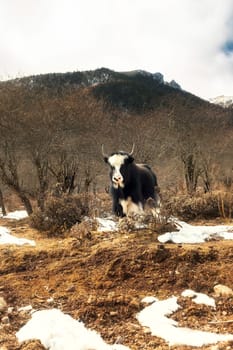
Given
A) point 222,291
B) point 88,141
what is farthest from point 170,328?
point 88,141

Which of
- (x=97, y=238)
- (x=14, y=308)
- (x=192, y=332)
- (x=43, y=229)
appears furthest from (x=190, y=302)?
(x=43, y=229)

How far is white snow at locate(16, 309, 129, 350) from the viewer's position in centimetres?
404

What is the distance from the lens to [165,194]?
42.1 ft

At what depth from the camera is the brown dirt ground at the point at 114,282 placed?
4.43 meters

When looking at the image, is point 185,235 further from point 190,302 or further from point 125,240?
point 190,302

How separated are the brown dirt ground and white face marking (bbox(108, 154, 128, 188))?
3.32 metres

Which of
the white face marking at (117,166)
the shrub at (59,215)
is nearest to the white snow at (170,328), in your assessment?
the shrub at (59,215)

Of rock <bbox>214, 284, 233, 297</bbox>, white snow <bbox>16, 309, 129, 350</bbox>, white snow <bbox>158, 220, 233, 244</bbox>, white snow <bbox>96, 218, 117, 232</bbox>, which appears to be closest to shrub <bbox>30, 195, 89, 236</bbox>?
white snow <bbox>96, 218, 117, 232</bbox>

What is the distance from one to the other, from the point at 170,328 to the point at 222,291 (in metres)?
0.97

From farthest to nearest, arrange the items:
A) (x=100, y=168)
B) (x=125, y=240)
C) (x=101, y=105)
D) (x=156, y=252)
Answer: (x=101, y=105), (x=100, y=168), (x=125, y=240), (x=156, y=252)

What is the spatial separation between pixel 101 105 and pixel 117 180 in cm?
1172

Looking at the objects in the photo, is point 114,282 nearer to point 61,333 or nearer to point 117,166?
point 61,333

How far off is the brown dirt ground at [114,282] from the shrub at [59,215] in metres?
2.49

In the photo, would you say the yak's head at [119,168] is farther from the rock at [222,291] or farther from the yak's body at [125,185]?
the rock at [222,291]
